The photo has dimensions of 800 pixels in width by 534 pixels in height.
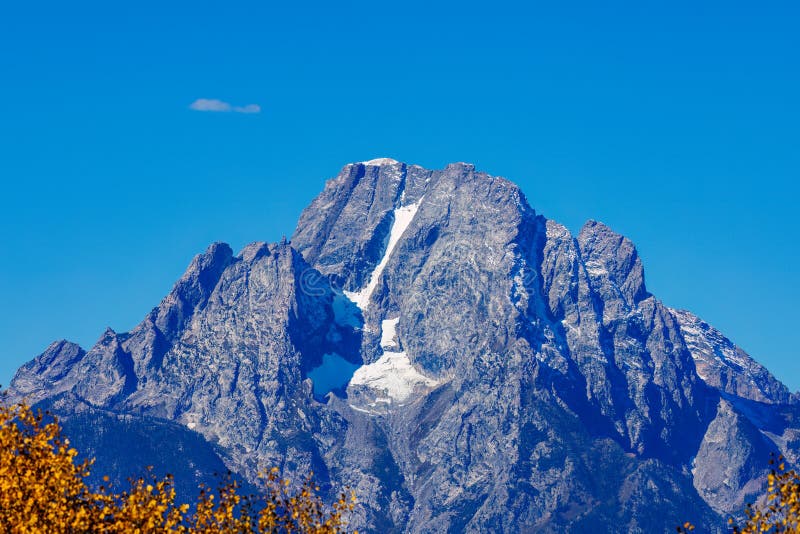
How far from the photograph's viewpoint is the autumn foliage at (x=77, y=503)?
93875 millimetres

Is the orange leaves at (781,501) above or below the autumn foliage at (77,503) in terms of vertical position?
below

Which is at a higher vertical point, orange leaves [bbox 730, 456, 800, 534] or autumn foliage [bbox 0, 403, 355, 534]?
autumn foliage [bbox 0, 403, 355, 534]

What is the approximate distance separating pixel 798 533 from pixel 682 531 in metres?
9.52

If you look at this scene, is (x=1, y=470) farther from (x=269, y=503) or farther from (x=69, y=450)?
(x=269, y=503)

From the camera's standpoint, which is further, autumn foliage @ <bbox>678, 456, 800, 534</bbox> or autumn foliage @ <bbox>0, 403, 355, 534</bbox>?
autumn foliage @ <bbox>0, 403, 355, 534</bbox>

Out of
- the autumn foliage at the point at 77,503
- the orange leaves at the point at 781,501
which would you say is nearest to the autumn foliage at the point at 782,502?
the orange leaves at the point at 781,501

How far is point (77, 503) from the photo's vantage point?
321 feet

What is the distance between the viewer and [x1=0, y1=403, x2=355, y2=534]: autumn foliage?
308ft

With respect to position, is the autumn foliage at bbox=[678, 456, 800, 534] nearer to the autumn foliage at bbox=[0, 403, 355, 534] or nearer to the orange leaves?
the orange leaves

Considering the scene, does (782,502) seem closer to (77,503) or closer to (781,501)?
(781,501)

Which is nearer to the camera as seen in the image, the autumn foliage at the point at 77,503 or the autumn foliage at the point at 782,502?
the autumn foliage at the point at 782,502

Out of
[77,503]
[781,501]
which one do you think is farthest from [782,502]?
[77,503]

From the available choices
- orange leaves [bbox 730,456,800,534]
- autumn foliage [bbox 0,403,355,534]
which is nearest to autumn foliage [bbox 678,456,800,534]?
orange leaves [bbox 730,456,800,534]

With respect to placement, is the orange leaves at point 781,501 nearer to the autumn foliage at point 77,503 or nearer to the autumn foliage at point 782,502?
the autumn foliage at point 782,502
